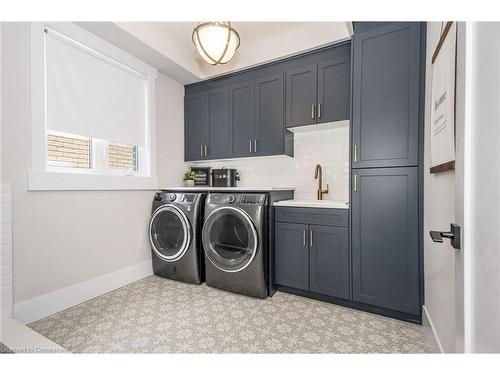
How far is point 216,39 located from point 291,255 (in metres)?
1.99

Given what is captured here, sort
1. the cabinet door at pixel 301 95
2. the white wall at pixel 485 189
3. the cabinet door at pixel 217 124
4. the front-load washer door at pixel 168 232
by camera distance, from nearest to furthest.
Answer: the white wall at pixel 485 189 < the cabinet door at pixel 301 95 < the front-load washer door at pixel 168 232 < the cabinet door at pixel 217 124

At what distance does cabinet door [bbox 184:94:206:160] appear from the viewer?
3.27 metres

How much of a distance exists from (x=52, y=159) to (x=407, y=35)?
312 centimetres

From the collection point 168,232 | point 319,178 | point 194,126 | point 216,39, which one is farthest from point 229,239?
point 216,39

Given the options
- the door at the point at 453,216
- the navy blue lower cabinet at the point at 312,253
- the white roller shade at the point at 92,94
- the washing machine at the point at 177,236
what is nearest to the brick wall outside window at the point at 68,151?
the white roller shade at the point at 92,94

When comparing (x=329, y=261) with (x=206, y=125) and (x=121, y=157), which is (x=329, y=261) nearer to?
(x=206, y=125)

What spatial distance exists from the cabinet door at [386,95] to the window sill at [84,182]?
7.44 ft

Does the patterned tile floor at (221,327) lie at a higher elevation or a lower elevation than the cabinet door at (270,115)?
lower

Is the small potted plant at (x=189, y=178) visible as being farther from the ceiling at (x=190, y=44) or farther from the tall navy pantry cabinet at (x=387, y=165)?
the tall navy pantry cabinet at (x=387, y=165)

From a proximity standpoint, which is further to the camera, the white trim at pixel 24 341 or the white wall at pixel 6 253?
the white wall at pixel 6 253

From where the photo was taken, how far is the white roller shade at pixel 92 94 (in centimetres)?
210
